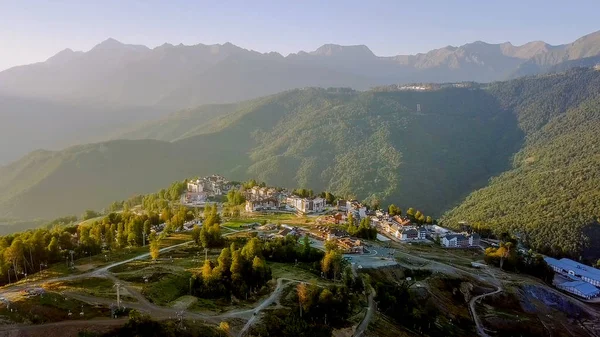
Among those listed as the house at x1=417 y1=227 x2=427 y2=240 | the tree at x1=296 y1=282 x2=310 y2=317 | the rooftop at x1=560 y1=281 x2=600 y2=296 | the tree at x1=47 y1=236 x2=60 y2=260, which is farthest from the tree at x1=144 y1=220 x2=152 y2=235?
the rooftop at x1=560 y1=281 x2=600 y2=296

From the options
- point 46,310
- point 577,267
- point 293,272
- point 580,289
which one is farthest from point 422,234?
point 46,310

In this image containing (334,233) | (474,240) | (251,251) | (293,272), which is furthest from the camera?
(474,240)

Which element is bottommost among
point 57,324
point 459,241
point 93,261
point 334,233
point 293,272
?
point 459,241

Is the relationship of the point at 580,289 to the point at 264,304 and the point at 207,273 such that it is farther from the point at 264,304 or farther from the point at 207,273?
the point at 207,273

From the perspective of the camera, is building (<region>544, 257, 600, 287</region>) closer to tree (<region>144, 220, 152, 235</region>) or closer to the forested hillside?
the forested hillside

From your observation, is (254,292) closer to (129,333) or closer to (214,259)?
(214,259)

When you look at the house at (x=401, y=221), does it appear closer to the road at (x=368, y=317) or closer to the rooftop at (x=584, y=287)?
the rooftop at (x=584, y=287)

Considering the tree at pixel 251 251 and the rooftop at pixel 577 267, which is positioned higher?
the tree at pixel 251 251

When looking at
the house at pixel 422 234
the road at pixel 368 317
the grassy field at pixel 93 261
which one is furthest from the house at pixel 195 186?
the road at pixel 368 317

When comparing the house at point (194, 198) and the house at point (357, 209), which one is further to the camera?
the house at point (194, 198)

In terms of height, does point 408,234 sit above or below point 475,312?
above
